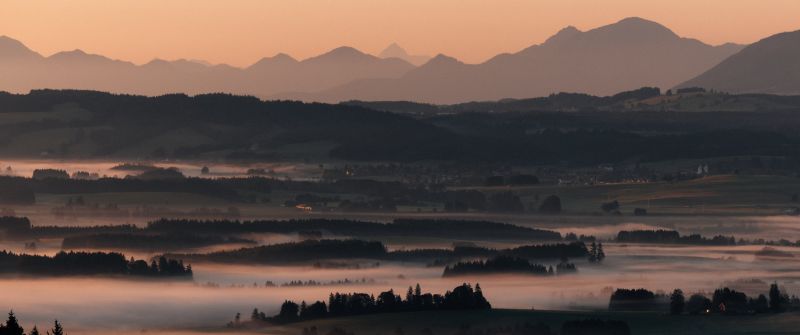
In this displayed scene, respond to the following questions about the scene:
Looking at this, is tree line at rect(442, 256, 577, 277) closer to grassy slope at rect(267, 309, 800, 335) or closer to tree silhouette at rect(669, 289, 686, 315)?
tree silhouette at rect(669, 289, 686, 315)

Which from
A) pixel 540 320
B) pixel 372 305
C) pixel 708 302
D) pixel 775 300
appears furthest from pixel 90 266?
pixel 540 320

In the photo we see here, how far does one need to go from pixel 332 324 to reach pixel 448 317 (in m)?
5.96

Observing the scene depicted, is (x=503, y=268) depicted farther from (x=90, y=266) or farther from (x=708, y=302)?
(x=708, y=302)

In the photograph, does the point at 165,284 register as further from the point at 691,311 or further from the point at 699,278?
the point at 691,311

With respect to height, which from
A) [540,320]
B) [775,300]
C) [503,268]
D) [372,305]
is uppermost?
[503,268]

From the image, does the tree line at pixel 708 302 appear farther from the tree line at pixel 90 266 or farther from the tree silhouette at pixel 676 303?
the tree line at pixel 90 266

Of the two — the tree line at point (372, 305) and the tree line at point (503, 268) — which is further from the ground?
the tree line at point (503, 268)

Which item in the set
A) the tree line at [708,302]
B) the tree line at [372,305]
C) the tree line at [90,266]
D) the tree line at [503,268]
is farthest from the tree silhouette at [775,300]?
the tree line at [90,266]

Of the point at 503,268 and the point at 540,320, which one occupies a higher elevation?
the point at 503,268

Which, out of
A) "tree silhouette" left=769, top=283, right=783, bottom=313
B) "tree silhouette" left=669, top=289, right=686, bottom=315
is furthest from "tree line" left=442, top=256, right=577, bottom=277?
"tree silhouette" left=769, top=283, right=783, bottom=313

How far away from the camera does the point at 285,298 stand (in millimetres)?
158000

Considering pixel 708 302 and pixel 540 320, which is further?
pixel 708 302

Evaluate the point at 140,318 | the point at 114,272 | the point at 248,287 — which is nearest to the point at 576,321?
the point at 140,318

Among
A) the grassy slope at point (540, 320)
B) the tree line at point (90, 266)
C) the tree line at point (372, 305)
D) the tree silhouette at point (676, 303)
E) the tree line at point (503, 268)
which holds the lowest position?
the grassy slope at point (540, 320)
